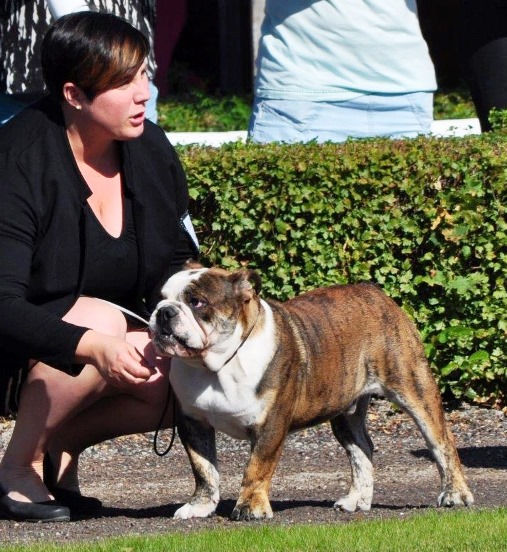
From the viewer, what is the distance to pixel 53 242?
17.9ft

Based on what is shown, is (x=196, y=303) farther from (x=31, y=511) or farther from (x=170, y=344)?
(x=31, y=511)

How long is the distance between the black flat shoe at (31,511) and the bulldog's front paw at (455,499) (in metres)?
1.52

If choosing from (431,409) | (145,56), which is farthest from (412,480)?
(145,56)

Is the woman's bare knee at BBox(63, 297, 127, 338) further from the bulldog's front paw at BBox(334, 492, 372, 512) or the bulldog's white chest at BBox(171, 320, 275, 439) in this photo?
the bulldog's front paw at BBox(334, 492, 372, 512)

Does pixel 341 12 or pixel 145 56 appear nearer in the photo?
pixel 145 56

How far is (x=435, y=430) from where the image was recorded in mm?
6023

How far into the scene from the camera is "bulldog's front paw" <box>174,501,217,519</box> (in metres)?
5.65

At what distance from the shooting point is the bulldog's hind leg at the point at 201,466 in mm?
5605

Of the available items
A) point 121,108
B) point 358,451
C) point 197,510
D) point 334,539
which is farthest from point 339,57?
point 334,539

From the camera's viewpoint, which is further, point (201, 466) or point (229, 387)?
point (201, 466)

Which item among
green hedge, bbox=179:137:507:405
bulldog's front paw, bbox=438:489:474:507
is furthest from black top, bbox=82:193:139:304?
green hedge, bbox=179:137:507:405

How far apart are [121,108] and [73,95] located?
0.19 m

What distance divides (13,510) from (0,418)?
2390 mm

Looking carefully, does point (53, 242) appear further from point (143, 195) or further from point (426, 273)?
point (426, 273)
